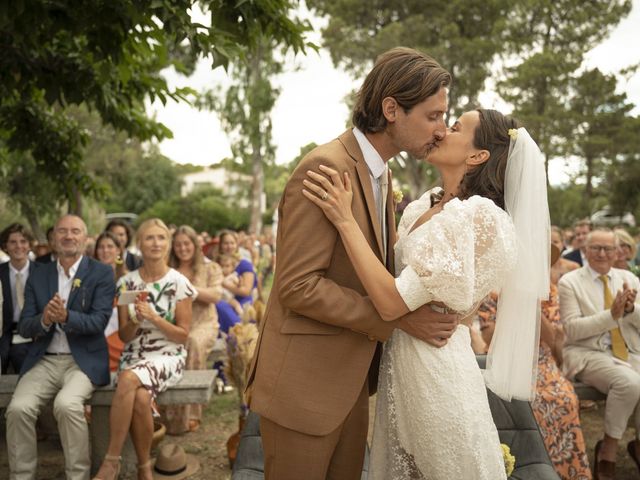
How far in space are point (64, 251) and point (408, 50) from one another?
3564mm

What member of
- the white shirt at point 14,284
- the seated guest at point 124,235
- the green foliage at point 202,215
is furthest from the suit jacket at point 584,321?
the green foliage at point 202,215

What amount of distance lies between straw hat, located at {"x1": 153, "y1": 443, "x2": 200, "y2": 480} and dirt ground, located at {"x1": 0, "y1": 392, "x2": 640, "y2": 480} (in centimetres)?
12

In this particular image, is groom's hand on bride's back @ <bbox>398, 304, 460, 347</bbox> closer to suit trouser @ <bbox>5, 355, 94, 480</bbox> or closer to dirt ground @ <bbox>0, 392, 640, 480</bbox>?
suit trouser @ <bbox>5, 355, 94, 480</bbox>

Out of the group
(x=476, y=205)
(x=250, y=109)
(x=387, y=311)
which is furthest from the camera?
(x=250, y=109)

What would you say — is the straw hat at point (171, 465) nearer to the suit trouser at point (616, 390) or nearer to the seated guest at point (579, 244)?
the suit trouser at point (616, 390)

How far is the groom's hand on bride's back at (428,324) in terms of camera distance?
224 centimetres

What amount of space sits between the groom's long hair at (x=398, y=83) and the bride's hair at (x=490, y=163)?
40 cm

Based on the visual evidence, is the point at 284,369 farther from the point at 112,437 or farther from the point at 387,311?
the point at 112,437

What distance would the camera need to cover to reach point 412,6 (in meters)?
24.1

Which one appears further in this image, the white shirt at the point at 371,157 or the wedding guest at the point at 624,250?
the wedding guest at the point at 624,250

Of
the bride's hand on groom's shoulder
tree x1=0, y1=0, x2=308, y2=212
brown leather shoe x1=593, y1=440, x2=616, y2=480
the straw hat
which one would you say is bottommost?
the straw hat

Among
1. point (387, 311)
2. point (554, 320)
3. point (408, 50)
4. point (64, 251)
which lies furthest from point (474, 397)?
point (64, 251)

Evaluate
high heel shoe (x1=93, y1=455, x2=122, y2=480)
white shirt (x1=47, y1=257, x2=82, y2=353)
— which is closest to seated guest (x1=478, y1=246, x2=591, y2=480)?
high heel shoe (x1=93, y1=455, x2=122, y2=480)

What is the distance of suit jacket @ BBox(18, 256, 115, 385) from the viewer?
14.8 ft
